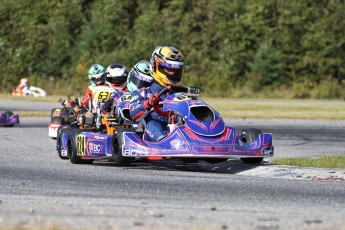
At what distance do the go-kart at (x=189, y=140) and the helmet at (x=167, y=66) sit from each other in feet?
1.28

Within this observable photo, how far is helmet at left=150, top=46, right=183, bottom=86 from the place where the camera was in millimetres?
15578

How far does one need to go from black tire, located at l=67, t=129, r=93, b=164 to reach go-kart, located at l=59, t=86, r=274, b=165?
1.87ft

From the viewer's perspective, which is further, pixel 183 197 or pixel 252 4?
pixel 252 4

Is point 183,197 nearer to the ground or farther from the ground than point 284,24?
nearer to the ground

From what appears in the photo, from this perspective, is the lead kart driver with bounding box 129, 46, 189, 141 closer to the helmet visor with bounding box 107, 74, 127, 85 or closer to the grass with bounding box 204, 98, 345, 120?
the helmet visor with bounding box 107, 74, 127, 85

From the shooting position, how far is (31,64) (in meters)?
59.2

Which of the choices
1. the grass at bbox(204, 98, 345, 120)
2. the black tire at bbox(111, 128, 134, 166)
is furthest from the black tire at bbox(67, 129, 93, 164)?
the grass at bbox(204, 98, 345, 120)

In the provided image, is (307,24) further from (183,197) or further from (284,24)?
(183,197)

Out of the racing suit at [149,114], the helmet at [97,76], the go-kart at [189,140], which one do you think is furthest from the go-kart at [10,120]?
the go-kart at [189,140]

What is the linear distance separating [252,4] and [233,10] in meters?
1.10

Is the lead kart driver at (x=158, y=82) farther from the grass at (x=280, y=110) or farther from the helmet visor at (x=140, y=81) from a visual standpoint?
the grass at (x=280, y=110)

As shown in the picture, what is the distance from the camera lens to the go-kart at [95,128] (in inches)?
621

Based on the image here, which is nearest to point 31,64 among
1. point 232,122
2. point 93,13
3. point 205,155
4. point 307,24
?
point 93,13

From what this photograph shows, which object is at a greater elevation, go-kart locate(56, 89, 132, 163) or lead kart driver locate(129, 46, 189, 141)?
lead kart driver locate(129, 46, 189, 141)
